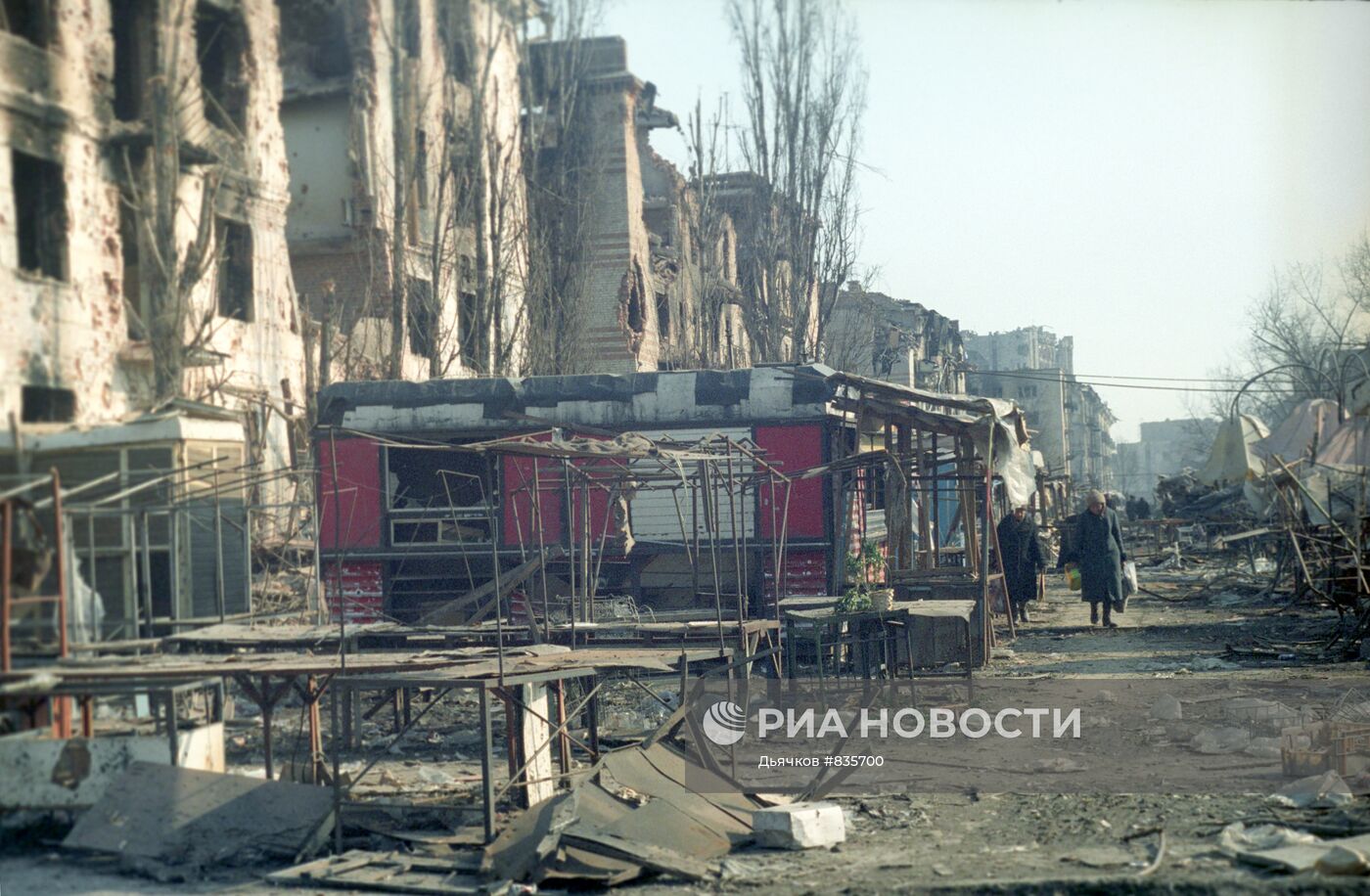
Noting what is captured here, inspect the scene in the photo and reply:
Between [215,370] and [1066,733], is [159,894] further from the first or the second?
[215,370]

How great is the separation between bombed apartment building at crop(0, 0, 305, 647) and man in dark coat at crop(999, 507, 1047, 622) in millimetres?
10145

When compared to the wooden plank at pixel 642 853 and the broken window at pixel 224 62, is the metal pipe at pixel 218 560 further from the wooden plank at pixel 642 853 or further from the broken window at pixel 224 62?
the broken window at pixel 224 62

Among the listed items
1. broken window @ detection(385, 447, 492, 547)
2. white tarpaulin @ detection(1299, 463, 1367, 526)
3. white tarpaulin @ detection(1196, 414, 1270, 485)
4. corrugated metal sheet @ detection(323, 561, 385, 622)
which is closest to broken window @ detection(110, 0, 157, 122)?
broken window @ detection(385, 447, 492, 547)

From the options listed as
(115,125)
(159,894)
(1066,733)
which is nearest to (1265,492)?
(1066,733)

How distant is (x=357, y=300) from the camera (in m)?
24.3

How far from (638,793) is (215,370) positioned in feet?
35.5

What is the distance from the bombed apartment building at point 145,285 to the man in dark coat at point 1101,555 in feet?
35.3

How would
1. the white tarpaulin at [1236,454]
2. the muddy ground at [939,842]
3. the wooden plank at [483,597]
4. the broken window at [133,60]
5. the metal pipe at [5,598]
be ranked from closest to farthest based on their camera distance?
the muddy ground at [939,842] < the metal pipe at [5,598] < the broken window at [133,60] < the wooden plank at [483,597] < the white tarpaulin at [1236,454]

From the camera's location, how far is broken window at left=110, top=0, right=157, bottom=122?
1466 cm

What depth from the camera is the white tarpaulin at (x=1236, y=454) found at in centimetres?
2434

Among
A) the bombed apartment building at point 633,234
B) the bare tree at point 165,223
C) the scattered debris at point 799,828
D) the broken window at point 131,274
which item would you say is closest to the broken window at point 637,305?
the bombed apartment building at point 633,234

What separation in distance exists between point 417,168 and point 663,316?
483 inches

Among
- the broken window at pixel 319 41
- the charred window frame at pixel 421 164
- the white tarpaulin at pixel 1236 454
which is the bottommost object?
the white tarpaulin at pixel 1236 454

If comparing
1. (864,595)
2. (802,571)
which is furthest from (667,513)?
(864,595)
